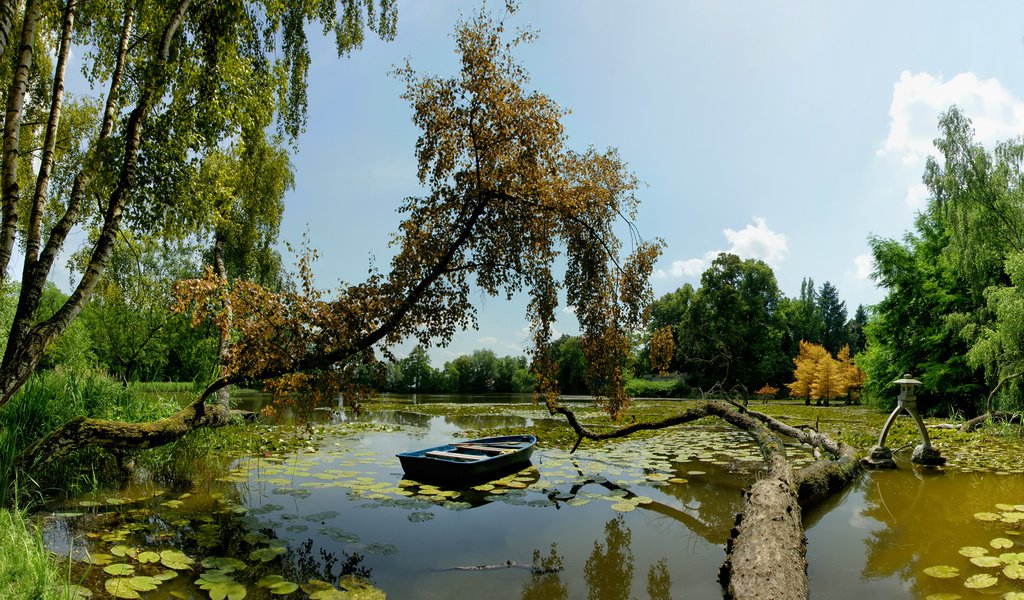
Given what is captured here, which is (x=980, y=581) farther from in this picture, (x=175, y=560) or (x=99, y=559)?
(x=99, y=559)

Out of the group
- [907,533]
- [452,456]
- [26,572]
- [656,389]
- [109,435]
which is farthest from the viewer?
[656,389]

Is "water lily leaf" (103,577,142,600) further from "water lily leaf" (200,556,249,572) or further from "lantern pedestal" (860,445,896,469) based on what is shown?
"lantern pedestal" (860,445,896,469)

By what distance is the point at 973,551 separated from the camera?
491cm

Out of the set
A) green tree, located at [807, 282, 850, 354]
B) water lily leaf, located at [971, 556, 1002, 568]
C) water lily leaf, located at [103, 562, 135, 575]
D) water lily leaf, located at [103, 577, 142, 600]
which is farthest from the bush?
water lily leaf, located at [103, 577, 142, 600]

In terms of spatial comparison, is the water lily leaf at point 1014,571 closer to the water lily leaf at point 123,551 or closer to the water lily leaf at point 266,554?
the water lily leaf at point 266,554

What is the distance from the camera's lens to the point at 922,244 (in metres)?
22.0

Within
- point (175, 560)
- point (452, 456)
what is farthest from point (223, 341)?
point (175, 560)

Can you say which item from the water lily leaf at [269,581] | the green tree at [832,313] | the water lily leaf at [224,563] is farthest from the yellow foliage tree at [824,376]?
the water lily leaf at [224,563]

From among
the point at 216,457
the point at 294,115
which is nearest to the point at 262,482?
the point at 216,457

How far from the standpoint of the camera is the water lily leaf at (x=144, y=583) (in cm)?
395

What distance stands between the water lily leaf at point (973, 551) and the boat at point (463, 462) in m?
5.92

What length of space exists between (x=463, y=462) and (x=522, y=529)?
1984 mm

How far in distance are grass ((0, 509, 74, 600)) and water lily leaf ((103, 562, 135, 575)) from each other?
293 mm

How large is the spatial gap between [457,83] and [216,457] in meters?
7.81
